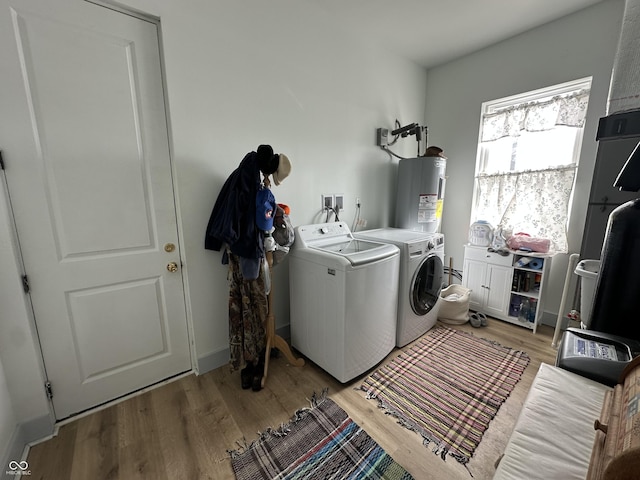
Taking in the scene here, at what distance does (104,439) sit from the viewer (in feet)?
4.58

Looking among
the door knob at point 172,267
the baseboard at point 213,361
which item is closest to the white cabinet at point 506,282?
the baseboard at point 213,361

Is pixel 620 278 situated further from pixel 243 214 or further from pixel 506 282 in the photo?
pixel 243 214

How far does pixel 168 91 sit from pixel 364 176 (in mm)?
1822

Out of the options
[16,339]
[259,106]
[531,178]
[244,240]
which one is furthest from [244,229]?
[531,178]

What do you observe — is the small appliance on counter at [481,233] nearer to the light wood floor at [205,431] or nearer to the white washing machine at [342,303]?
the light wood floor at [205,431]

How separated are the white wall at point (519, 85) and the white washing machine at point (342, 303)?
1701 millimetres

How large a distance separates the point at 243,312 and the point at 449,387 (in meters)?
1.50

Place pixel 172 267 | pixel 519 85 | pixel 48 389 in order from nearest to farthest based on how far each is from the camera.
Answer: pixel 48 389 → pixel 172 267 → pixel 519 85

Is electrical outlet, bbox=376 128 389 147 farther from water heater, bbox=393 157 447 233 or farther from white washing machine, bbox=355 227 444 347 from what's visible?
white washing machine, bbox=355 227 444 347

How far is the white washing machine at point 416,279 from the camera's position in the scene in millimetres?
2057

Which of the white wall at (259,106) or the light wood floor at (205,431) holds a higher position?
the white wall at (259,106)

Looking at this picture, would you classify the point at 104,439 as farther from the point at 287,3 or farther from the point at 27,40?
the point at 287,3

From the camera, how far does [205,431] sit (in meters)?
1.45

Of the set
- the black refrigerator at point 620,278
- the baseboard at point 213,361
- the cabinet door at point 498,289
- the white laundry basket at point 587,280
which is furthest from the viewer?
the cabinet door at point 498,289
